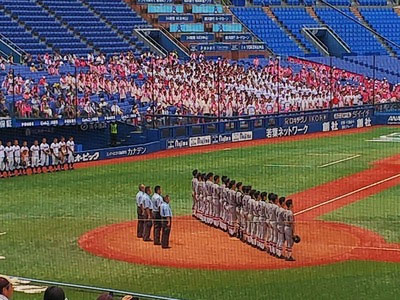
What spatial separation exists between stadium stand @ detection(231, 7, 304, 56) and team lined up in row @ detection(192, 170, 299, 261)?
34615 millimetres

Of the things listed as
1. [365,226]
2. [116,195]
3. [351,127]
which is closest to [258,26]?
[351,127]

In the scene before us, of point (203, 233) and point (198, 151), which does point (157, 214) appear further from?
A: point (198, 151)

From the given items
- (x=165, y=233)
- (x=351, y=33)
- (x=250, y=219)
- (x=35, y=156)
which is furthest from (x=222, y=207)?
(x=351, y=33)

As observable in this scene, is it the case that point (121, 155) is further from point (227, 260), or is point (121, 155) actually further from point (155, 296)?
point (155, 296)

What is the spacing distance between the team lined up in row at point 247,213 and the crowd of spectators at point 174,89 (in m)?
11.6

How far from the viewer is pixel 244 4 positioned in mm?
55625

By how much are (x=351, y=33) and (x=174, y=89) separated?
26.1 meters

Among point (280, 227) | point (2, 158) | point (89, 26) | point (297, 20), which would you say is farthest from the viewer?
point (297, 20)

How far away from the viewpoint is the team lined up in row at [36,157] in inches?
965

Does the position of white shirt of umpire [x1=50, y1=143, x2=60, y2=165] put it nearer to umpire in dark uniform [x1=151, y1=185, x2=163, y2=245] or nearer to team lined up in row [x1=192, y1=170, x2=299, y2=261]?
team lined up in row [x1=192, y1=170, x2=299, y2=261]

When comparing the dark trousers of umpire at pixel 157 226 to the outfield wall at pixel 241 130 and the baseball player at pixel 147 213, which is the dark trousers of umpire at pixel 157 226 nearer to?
the baseball player at pixel 147 213

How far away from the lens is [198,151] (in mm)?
30562

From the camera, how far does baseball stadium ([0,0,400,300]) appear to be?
13.6 m

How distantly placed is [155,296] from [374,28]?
5070 centimetres
